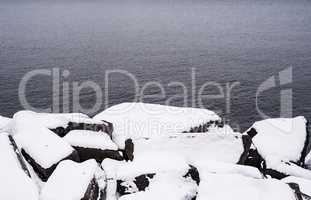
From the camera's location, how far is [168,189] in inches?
333

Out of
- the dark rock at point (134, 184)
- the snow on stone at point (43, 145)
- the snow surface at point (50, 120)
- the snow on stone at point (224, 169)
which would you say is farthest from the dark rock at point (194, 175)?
the snow surface at point (50, 120)

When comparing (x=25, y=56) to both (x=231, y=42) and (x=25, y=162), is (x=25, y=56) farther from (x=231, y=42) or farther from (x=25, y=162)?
(x=25, y=162)

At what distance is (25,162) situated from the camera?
9578 millimetres

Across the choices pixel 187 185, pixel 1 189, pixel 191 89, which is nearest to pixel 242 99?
pixel 191 89

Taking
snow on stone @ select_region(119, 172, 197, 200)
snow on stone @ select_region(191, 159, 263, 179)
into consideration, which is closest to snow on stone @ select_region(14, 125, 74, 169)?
snow on stone @ select_region(119, 172, 197, 200)

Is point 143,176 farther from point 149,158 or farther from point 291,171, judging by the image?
point 291,171

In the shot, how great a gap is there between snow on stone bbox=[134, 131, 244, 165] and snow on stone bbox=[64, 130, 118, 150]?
0.88 meters

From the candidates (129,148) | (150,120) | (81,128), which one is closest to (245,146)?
(129,148)

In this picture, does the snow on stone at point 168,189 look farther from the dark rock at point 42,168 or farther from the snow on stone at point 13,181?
the dark rock at point 42,168

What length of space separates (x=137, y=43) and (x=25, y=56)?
17.5 m

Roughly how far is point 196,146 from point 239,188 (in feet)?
8.96

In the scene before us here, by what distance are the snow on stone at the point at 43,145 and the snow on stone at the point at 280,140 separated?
6.38m

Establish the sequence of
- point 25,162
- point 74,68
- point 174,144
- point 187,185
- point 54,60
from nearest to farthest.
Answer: point 187,185
point 25,162
point 174,144
point 74,68
point 54,60

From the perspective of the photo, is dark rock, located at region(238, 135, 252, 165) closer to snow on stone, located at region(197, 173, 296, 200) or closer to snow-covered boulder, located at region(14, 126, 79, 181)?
snow on stone, located at region(197, 173, 296, 200)
